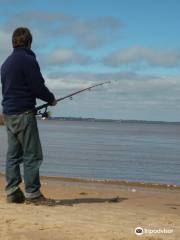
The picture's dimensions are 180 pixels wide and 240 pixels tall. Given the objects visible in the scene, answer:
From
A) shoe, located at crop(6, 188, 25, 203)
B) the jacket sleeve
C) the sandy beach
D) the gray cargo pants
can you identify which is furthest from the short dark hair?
the sandy beach

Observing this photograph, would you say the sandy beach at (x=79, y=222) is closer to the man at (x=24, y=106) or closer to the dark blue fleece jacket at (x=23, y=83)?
the man at (x=24, y=106)

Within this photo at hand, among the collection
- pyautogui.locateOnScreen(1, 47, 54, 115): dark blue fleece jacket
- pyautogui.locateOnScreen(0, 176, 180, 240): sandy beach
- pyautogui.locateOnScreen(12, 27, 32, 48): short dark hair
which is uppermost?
pyautogui.locateOnScreen(12, 27, 32, 48): short dark hair

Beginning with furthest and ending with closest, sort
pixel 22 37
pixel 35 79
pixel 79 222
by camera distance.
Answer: pixel 22 37, pixel 35 79, pixel 79 222

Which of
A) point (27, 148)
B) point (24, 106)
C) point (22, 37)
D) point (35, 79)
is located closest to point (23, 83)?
point (35, 79)

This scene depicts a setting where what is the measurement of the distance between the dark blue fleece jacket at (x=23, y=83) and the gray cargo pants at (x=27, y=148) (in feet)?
0.42

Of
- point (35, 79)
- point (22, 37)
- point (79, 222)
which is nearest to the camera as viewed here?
point (79, 222)

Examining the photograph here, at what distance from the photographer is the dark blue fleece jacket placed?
7199mm

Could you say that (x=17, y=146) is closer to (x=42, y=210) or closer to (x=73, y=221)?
(x=42, y=210)

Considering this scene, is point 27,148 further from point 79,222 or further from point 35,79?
point 79,222

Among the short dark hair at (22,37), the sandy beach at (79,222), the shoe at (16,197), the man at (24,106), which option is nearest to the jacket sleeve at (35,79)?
the man at (24,106)

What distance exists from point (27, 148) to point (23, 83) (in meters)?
0.81

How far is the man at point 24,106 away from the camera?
23.7ft

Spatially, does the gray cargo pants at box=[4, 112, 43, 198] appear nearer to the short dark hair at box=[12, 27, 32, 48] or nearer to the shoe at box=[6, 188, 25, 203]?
the shoe at box=[6, 188, 25, 203]

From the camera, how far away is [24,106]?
7273mm
